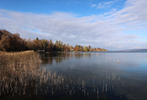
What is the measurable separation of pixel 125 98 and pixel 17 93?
40.0 feet

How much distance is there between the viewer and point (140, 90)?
38.2ft

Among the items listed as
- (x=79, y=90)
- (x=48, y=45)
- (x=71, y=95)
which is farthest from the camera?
(x=48, y=45)

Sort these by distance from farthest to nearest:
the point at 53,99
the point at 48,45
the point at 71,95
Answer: the point at 48,45 → the point at 71,95 → the point at 53,99

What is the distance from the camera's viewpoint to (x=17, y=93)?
10.4 m

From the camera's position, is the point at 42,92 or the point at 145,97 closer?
the point at 145,97

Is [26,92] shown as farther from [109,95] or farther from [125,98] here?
[125,98]

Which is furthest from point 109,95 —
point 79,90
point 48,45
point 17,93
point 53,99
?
point 48,45

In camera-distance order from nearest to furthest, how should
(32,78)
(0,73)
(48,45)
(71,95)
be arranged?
(71,95) → (0,73) → (32,78) → (48,45)

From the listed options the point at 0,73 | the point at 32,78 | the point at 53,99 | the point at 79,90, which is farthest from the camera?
the point at 32,78

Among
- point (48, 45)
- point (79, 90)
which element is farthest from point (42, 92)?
point (48, 45)

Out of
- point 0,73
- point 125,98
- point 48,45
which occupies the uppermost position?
point 48,45

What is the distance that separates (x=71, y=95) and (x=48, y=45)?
587ft

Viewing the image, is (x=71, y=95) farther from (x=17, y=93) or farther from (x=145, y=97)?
(x=145, y=97)

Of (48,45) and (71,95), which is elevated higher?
(48,45)
